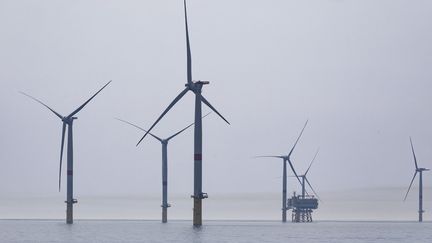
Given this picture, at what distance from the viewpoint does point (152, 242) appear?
18475 centimetres

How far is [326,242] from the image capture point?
198m

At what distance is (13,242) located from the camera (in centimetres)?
18150

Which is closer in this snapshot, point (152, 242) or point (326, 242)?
point (152, 242)

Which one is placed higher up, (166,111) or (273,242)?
(166,111)

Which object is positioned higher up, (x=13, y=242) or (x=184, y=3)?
(x=184, y=3)

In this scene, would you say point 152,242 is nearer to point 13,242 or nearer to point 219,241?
point 219,241

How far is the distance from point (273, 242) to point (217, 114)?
29242 mm

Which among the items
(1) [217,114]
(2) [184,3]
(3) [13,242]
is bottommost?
(3) [13,242]

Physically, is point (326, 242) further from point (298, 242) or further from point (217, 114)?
point (217, 114)

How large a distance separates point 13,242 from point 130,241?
77.6ft

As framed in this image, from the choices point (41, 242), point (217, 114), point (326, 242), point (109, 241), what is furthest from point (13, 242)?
point (326, 242)

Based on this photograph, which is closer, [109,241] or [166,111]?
[109,241]

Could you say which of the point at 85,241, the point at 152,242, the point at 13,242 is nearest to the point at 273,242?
the point at 152,242

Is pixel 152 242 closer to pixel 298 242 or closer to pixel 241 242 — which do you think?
pixel 241 242
